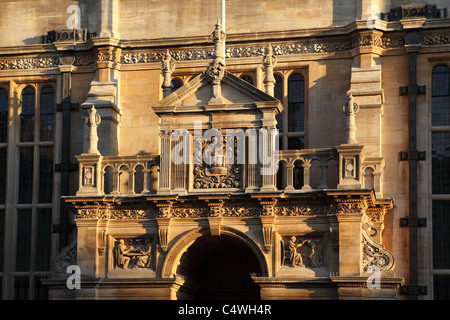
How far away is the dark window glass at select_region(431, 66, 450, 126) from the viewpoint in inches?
1296

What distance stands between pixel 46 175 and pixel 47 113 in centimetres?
204

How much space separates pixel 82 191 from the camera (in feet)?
102

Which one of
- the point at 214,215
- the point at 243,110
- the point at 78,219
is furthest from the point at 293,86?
the point at 78,219

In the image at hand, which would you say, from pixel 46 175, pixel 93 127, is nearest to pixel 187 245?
pixel 93 127

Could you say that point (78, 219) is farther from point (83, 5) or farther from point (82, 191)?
point (83, 5)

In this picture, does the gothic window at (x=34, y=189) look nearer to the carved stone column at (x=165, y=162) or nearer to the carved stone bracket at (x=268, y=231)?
the carved stone column at (x=165, y=162)

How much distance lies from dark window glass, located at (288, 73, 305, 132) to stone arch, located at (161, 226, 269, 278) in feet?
15.6

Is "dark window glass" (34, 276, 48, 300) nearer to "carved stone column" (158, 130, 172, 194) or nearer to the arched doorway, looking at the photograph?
the arched doorway

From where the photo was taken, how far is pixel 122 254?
3109 cm

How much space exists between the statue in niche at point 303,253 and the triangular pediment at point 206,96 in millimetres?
3879

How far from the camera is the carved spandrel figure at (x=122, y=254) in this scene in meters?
31.0

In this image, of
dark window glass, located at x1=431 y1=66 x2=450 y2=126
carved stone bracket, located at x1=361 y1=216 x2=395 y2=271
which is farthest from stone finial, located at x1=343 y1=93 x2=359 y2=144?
dark window glass, located at x1=431 y1=66 x2=450 y2=126
